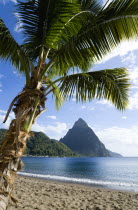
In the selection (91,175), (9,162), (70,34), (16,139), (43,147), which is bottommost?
(43,147)

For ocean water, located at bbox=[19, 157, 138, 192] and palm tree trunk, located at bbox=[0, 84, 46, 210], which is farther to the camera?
ocean water, located at bbox=[19, 157, 138, 192]

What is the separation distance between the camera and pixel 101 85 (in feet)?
12.4

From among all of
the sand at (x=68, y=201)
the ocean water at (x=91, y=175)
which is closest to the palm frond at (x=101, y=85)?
the sand at (x=68, y=201)

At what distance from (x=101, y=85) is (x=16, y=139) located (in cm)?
227

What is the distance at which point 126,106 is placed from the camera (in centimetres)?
411

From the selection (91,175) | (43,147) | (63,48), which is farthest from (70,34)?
(43,147)

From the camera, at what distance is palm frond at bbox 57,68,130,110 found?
3562 mm

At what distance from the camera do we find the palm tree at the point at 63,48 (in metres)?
2.49

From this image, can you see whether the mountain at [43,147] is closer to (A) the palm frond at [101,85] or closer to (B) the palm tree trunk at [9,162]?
(A) the palm frond at [101,85]

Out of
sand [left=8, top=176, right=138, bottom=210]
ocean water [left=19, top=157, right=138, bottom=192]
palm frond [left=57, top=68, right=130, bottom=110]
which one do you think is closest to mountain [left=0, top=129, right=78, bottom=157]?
ocean water [left=19, top=157, right=138, bottom=192]

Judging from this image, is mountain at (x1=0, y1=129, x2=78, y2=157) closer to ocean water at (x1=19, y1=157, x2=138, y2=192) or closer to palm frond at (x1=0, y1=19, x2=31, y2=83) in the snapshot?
ocean water at (x1=19, y1=157, x2=138, y2=192)

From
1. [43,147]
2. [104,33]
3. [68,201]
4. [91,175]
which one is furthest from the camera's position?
[43,147]

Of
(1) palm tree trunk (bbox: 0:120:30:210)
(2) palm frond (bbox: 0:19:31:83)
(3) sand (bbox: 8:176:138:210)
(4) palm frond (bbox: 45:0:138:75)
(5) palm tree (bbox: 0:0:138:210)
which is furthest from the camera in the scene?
(3) sand (bbox: 8:176:138:210)

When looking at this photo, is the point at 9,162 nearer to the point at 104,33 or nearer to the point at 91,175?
the point at 104,33
